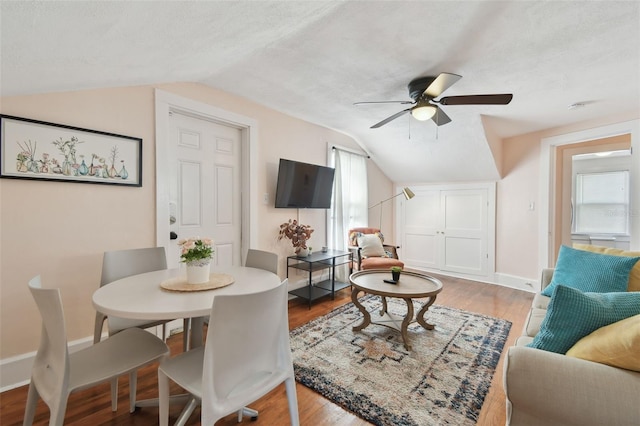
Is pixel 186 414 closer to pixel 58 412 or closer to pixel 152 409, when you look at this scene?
pixel 152 409

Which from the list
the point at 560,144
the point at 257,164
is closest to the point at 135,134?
the point at 257,164

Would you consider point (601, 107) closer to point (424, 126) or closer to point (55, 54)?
point (424, 126)

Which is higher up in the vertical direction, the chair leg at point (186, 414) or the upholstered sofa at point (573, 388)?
the upholstered sofa at point (573, 388)

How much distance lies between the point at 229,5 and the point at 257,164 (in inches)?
77.7

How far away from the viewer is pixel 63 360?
1092 millimetres

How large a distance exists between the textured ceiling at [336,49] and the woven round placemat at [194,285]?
1.25 metres

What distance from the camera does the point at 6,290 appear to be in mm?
1796

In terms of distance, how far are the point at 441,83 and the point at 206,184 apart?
242cm

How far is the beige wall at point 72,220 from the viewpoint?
1.81 meters

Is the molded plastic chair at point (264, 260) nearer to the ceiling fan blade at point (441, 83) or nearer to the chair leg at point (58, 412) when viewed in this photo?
the chair leg at point (58, 412)

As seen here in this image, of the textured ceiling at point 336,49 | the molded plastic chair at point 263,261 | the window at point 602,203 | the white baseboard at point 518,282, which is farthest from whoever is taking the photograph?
the window at point 602,203

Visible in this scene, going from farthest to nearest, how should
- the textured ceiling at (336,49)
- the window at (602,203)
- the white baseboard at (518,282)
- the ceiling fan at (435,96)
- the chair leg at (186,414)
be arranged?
the window at (602,203) < the white baseboard at (518,282) < the ceiling fan at (435,96) < the chair leg at (186,414) < the textured ceiling at (336,49)

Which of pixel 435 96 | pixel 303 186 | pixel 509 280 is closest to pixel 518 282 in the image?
pixel 509 280

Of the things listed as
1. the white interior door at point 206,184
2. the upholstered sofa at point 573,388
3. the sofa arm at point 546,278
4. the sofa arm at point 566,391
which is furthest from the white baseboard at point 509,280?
the white interior door at point 206,184
